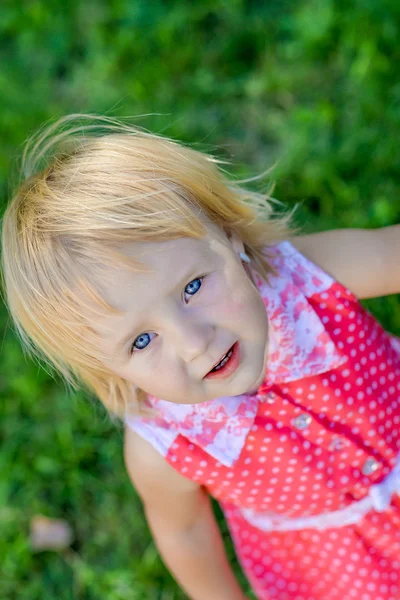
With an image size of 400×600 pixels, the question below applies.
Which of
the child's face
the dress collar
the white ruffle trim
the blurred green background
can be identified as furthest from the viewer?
the blurred green background

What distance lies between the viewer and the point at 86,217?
1.22 m

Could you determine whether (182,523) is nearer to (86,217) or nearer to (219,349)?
(219,349)

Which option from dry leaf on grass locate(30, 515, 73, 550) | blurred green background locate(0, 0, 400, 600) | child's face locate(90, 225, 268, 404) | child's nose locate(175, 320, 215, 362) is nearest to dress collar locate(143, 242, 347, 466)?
child's face locate(90, 225, 268, 404)

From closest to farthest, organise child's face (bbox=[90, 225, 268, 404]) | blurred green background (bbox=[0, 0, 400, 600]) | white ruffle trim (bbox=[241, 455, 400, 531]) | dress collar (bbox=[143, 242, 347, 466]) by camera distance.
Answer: child's face (bbox=[90, 225, 268, 404]), dress collar (bbox=[143, 242, 347, 466]), white ruffle trim (bbox=[241, 455, 400, 531]), blurred green background (bbox=[0, 0, 400, 600])

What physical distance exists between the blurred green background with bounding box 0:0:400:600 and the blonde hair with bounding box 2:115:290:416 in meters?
0.62

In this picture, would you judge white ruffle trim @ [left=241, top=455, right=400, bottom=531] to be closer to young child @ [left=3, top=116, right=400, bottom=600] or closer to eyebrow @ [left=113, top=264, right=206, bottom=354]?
young child @ [left=3, top=116, right=400, bottom=600]

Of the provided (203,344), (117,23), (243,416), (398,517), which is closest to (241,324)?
(203,344)

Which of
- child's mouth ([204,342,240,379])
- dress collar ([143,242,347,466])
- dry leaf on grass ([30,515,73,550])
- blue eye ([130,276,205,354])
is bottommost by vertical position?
dry leaf on grass ([30,515,73,550])

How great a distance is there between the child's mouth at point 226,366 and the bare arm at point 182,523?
0.31 metres

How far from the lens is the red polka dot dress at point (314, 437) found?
1.48 metres

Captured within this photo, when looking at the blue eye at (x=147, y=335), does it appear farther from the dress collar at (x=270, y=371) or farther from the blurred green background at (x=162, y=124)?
the blurred green background at (x=162, y=124)

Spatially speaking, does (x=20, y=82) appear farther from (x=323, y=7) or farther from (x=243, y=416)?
(x=243, y=416)

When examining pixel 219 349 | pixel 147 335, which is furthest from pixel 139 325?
pixel 219 349

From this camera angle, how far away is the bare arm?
5.03ft
